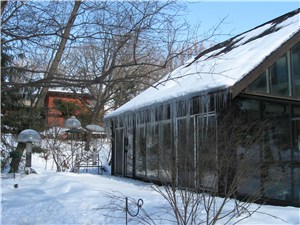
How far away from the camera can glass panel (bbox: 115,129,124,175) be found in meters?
17.8

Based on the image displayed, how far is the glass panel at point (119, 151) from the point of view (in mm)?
17844

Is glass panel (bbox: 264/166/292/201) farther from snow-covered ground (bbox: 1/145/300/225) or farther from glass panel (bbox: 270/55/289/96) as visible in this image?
glass panel (bbox: 270/55/289/96)

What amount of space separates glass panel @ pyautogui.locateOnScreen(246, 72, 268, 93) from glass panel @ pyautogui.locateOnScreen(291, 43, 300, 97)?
0.90 meters

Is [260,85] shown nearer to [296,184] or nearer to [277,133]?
[277,133]

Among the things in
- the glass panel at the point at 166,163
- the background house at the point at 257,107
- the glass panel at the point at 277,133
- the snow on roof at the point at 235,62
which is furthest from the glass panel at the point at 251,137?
the glass panel at the point at 166,163

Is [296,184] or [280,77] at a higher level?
[280,77]

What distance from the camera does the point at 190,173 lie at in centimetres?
636

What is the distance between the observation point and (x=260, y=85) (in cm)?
1047

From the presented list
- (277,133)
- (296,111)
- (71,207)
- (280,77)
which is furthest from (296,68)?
(71,207)

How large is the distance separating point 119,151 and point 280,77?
9071 millimetres

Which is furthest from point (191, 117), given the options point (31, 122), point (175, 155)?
point (31, 122)

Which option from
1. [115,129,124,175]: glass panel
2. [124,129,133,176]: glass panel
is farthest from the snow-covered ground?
[115,129,124,175]: glass panel

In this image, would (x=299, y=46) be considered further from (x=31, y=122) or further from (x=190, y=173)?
(x=31, y=122)

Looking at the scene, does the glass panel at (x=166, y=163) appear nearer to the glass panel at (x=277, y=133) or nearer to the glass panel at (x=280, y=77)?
the glass panel at (x=277, y=133)
